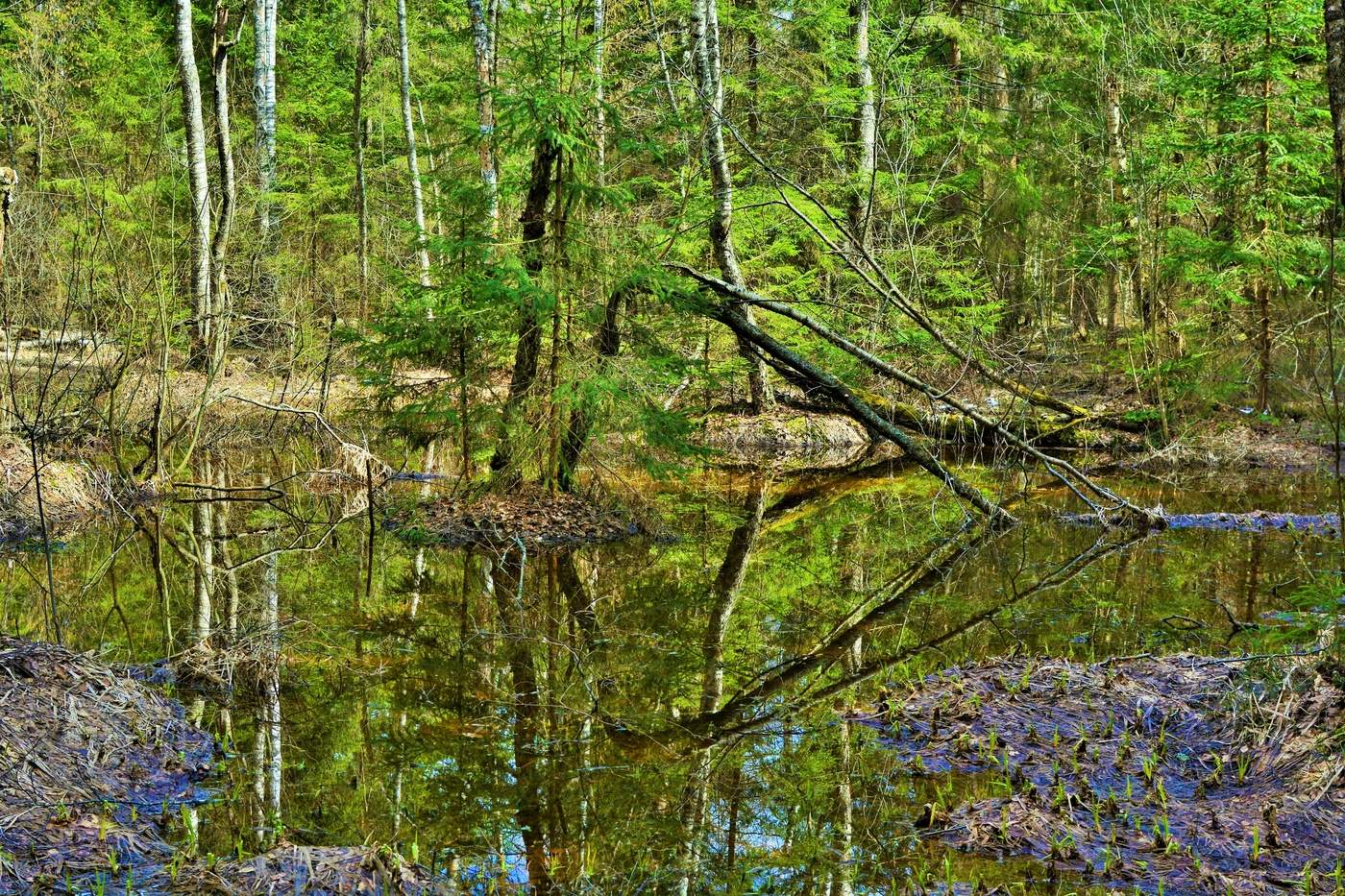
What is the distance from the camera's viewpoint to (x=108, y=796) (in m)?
4.71

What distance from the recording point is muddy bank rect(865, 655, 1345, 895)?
427 cm

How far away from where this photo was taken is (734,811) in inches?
194

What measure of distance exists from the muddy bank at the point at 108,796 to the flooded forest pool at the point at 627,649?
221 mm

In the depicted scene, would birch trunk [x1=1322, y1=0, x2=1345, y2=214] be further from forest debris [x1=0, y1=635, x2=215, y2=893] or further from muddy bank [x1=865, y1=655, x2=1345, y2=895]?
forest debris [x1=0, y1=635, x2=215, y2=893]

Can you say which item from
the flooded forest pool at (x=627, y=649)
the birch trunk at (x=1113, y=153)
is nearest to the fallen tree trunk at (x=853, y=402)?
the flooded forest pool at (x=627, y=649)

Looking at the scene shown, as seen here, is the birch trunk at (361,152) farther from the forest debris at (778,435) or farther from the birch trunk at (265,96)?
the forest debris at (778,435)

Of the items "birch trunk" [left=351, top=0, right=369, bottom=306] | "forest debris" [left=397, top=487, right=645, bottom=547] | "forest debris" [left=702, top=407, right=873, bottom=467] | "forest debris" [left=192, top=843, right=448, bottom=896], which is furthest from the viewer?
"birch trunk" [left=351, top=0, right=369, bottom=306]

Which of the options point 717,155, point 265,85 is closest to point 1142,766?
point 717,155

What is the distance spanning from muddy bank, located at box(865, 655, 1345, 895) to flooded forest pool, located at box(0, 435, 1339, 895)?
21cm

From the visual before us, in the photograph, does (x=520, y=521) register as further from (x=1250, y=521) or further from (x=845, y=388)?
(x=1250, y=521)

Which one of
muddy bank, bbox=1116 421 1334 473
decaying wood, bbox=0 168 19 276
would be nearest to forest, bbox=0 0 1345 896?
muddy bank, bbox=1116 421 1334 473

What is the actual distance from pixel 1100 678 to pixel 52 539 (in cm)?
954

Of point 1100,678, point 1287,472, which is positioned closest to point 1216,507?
point 1287,472

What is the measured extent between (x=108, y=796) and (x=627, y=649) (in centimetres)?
351
